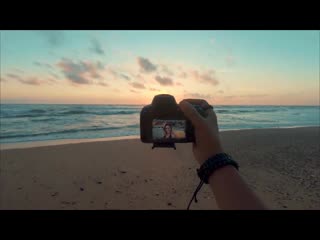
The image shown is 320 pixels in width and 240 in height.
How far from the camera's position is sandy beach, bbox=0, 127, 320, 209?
4168 millimetres

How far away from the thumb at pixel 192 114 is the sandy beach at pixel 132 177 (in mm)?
3075

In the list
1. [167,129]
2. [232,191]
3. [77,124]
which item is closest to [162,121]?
[167,129]

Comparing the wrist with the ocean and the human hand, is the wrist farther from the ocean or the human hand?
the ocean

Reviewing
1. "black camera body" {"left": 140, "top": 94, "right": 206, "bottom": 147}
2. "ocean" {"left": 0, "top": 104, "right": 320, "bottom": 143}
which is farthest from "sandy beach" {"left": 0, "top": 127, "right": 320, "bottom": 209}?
"ocean" {"left": 0, "top": 104, "right": 320, "bottom": 143}

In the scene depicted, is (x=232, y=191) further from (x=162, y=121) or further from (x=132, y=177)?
(x=132, y=177)

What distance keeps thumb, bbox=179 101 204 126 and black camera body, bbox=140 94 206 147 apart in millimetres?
149

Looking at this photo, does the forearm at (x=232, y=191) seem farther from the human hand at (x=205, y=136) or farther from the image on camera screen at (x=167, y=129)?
the image on camera screen at (x=167, y=129)

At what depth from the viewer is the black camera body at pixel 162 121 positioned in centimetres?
139

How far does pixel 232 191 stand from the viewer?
2.94 ft

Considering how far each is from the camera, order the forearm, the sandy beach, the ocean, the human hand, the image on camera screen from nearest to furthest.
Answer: the forearm, the human hand, the image on camera screen, the sandy beach, the ocean
